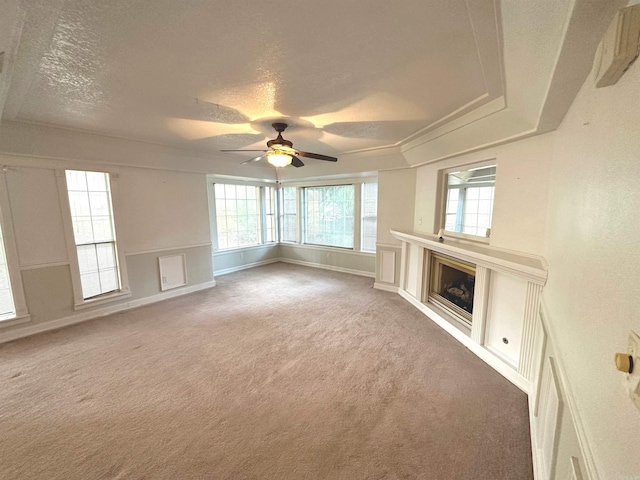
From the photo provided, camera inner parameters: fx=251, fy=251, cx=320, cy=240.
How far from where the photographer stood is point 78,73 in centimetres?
171

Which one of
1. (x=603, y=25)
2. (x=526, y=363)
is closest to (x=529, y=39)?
(x=603, y=25)

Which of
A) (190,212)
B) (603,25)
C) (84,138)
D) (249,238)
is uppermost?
(84,138)

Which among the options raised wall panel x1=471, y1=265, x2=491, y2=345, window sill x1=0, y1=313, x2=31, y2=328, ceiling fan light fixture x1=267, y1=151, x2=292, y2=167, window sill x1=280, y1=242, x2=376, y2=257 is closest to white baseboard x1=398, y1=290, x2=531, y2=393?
raised wall panel x1=471, y1=265, x2=491, y2=345

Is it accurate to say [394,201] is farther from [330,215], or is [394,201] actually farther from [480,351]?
[480,351]

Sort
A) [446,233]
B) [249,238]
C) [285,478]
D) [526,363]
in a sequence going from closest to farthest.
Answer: [285,478]
[526,363]
[446,233]
[249,238]

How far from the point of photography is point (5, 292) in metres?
2.89

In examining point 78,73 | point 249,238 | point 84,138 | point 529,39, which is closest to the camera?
point 529,39

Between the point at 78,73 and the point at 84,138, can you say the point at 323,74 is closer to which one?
the point at 78,73

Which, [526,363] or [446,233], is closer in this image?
[526,363]

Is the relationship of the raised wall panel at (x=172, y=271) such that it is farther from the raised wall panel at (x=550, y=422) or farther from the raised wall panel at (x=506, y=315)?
the raised wall panel at (x=550, y=422)

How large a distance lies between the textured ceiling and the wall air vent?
1.85 feet

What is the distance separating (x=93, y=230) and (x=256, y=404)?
132 inches

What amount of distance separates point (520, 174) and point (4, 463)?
4.25 m

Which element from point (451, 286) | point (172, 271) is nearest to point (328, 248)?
point (451, 286)
